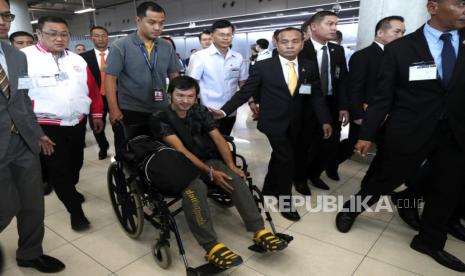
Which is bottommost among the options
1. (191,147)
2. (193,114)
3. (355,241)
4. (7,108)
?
(355,241)

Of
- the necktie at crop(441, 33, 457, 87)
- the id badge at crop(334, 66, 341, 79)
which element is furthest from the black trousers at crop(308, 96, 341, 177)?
the necktie at crop(441, 33, 457, 87)

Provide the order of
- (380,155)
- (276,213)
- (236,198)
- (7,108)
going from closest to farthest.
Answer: (7,108), (236,198), (380,155), (276,213)

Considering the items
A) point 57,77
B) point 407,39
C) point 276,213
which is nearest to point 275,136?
point 276,213

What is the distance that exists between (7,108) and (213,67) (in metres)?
1.71

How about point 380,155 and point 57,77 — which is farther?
point 380,155

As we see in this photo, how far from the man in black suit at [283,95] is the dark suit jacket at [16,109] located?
1232 mm

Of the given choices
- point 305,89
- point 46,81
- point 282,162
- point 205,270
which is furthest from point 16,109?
point 305,89

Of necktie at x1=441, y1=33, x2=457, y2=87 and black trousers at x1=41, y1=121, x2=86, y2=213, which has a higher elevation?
necktie at x1=441, y1=33, x2=457, y2=87

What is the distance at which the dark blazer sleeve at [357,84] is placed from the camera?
2775 millimetres

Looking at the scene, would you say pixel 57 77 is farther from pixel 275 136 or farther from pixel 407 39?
pixel 407 39

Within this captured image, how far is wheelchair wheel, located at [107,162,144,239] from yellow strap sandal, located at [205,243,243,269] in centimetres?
56

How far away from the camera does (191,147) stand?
7.04ft

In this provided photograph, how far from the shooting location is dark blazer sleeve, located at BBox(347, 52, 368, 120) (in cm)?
278

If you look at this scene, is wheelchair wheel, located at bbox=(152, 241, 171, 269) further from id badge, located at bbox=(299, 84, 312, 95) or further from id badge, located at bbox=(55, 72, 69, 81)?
id badge, located at bbox=(299, 84, 312, 95)
